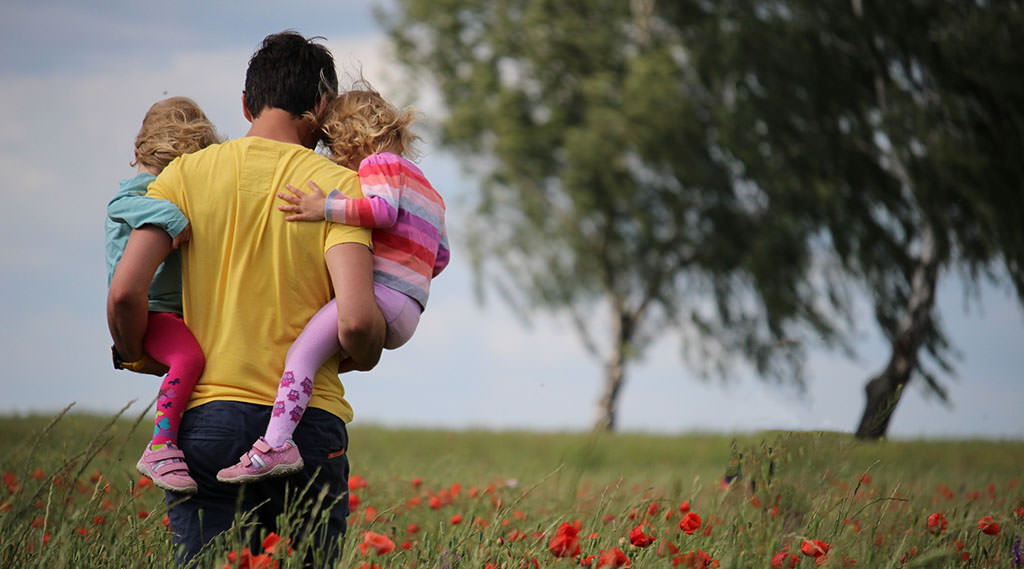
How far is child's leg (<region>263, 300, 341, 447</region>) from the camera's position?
2.35 metres

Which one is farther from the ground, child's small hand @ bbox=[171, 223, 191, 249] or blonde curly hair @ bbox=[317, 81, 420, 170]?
blonde curly hair @ bbox=[317, 81, 420, 170]

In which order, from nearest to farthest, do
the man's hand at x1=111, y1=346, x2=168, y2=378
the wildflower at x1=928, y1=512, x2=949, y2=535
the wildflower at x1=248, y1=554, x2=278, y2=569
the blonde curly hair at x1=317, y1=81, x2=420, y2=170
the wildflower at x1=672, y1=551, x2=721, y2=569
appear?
the wildflower at x1=248, y1=554, x2=278, y2=569
the wildflower at x1=672, y1=551, x2=721, y2=569
the man's hand at x1=111, y1=346, x2=168, y2=378
the blonde curly hair at x1=317, y1=81, x2=420, y2=170
the wildflower at x1=928, y1=512, x2=949, y2=535

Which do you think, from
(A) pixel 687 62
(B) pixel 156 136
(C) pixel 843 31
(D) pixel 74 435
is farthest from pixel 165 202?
(A) pixel 687 62

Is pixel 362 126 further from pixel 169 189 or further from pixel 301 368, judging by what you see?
pixel 301 368

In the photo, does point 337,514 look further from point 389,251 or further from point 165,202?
point 165,202

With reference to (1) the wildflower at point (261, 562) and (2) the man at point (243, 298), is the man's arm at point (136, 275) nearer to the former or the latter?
(2) the man at point (243, 298)

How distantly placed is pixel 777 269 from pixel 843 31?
3670mm

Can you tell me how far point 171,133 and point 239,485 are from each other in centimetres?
117

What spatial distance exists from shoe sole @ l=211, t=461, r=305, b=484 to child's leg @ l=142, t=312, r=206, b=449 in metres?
0.21

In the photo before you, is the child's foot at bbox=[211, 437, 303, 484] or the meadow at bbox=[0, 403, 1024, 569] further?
the meadow at bbox=[0, 403, 1024, 569]

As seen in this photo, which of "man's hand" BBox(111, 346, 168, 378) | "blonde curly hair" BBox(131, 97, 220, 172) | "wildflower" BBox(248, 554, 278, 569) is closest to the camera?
"wildflower" BBox(248, 554, 278, 569)

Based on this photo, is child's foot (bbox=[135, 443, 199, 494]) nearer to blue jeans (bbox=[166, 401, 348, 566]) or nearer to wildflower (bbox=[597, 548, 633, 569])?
blue jeans (bbox=[166, 401, 348, 566])

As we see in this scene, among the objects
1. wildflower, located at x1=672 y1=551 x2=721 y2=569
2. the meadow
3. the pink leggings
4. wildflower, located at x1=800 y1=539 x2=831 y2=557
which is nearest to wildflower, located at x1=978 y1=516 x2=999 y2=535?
the meadow

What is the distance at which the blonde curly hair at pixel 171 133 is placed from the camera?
110 inches
